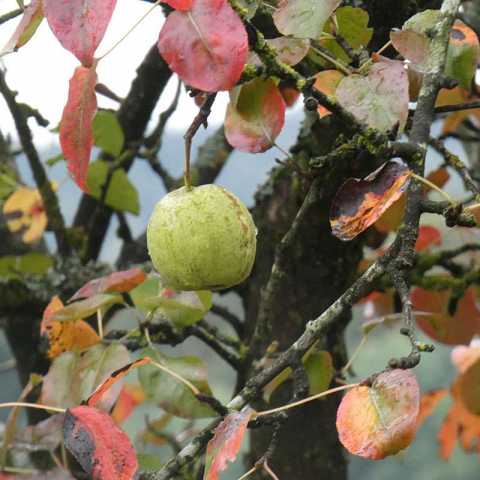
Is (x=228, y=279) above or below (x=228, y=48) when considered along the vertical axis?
below

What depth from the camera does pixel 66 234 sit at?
53.5 inches

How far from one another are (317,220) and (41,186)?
55cm

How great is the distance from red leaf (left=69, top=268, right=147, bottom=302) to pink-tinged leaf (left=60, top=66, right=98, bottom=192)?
365mm

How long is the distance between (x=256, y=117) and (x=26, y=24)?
0.78ft

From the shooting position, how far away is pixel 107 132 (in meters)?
1.28

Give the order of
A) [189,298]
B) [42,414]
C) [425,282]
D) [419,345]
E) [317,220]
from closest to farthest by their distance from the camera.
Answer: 1. [419,345]
2. [189,298]
3. [317,220]
4. [425,282]
5. [42,414]

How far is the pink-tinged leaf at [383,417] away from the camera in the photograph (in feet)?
1.60

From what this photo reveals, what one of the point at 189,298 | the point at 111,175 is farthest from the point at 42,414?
the point at 189,298

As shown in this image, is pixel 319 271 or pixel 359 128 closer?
pixel 359 128

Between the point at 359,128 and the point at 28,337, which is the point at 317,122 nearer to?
the point at 359,128

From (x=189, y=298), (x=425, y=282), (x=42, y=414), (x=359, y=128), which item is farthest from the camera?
(x=42, y=414)

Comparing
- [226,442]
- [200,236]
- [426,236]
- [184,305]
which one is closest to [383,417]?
[226,442]

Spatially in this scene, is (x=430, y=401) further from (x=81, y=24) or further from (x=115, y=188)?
(x=81, y=24)

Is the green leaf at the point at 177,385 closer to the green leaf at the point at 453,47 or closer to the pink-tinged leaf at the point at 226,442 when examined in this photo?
the pink-tinged leaf at the point at 226,442
